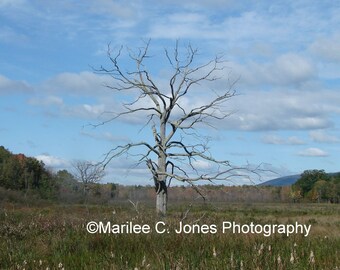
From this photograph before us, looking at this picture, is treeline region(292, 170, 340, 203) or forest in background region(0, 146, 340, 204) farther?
treeline region(292, 170, 340, 203)

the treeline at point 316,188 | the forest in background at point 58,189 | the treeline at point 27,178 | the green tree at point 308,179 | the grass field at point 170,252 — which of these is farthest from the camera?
the green tree at point 308,179

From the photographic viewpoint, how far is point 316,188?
113062mm

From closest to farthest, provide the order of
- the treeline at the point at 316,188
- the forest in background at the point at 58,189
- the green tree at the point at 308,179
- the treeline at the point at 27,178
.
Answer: the forest in background at the point at 58,189
the treeline at the point at 27,178
the treeline at the point at 316,188
the green tree at the point at 308,179

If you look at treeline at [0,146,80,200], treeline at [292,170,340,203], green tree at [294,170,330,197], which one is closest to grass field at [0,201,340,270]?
treeline at [0,146,80,200]

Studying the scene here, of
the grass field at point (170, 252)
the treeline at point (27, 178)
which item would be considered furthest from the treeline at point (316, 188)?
the grass field at point (170, 252)

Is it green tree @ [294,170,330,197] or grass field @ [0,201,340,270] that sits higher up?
green tree @ [294,170,330,197]

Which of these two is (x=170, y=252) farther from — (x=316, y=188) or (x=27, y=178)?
(x=316, y=188)

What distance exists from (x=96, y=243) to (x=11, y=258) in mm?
1405

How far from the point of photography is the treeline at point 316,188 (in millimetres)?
108125

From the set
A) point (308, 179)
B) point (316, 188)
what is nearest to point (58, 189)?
point (316, 188)

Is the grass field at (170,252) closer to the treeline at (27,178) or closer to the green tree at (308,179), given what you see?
the treeline at (27,178)

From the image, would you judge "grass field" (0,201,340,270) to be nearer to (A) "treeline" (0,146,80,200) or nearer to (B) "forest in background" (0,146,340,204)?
(B) "forest in background" (0,146,340,204)

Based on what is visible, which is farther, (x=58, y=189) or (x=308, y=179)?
(x=308, y=179)

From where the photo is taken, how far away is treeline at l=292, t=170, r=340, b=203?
10812 centimetres
